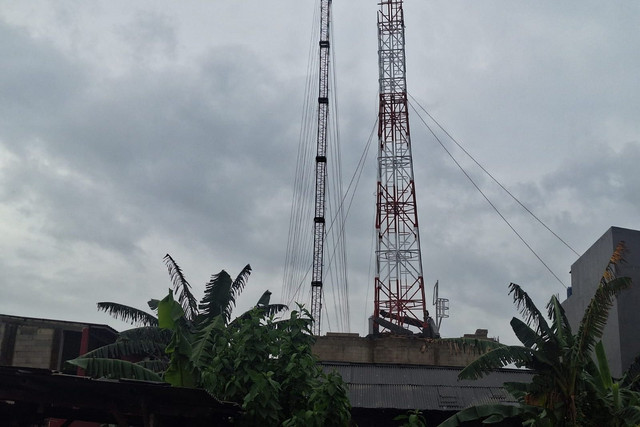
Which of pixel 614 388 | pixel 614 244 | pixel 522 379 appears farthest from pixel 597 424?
pixel 614 244

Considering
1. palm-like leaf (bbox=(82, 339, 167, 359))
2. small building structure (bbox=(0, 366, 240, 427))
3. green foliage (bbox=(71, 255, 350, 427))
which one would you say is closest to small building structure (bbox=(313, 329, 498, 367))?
palm-like leaf (bbox=(82, 339, 167, 359))

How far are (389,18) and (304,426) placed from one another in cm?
4096

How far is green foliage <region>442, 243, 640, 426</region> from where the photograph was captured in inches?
788

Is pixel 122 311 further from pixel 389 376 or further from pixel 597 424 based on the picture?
pixel 597 424

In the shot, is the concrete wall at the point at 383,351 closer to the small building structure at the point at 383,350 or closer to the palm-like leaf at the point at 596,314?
the small building structure at the point at 383,350

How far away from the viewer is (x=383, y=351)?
47.6 metres

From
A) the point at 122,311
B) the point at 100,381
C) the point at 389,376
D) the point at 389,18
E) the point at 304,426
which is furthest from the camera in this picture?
the point at 389,18

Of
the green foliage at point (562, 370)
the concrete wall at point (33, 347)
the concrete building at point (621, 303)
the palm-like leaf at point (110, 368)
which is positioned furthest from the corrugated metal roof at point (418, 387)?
the concrete wall at point (33, 347)

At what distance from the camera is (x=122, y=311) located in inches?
1058

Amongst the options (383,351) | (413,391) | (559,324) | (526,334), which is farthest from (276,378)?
(383,351)

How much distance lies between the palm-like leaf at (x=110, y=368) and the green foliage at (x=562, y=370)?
903 centimetres

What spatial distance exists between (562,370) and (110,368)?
12475mm

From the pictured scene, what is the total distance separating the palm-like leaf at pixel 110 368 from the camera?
1989 centimetres

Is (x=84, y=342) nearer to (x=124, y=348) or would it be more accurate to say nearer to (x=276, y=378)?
(x=124, y=348)
